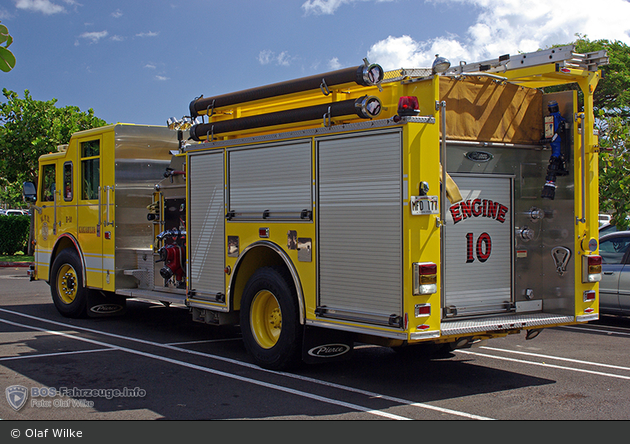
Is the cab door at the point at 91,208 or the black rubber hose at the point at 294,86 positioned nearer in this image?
the black rubber hose at the point at 294,86

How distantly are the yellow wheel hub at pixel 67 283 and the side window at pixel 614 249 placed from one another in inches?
356

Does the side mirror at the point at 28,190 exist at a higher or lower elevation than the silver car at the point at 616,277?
higher

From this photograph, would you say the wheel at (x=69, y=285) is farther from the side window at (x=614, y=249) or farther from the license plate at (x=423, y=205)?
the side window at (x=614, y=249)

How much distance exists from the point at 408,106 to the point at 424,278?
159 cm

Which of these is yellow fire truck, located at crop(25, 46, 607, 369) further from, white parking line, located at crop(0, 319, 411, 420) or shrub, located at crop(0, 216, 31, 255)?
shrub, located at crop(0, 216, 31, 255)

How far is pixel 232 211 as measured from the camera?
786 cm

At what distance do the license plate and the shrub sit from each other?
79.7ft

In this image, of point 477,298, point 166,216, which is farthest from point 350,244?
point 166,216

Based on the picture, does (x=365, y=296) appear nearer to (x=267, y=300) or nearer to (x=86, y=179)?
(x=267, y=300)

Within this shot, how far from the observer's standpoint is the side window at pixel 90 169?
10750 millimetres

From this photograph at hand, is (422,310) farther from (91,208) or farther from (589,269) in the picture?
(91,208)

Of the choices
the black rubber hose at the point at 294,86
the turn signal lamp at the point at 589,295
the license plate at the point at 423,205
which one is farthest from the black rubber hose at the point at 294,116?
the turn signal lamp at the point at 589,295

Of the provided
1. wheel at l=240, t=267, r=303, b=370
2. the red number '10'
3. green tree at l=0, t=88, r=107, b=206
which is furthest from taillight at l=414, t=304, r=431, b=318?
green tree at l=0, t=88, r=107, b=206

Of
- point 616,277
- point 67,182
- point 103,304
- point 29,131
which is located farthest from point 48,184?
point 29,131
